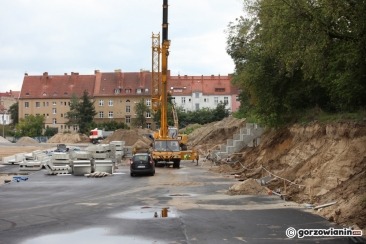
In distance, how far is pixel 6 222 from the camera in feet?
53.6

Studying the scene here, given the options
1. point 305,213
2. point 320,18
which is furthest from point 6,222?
point 320,18

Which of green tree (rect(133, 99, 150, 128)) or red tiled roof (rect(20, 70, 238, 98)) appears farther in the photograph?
red tiled roof (rect(20, 70, 238, 98))

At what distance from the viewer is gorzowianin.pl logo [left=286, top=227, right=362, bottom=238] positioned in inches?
528

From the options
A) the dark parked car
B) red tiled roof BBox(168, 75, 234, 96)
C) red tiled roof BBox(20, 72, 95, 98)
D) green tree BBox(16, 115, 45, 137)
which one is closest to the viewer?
the dark parked car

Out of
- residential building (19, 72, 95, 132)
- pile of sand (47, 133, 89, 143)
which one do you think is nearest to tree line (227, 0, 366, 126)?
pile of sand (47, 133, 89, 143)

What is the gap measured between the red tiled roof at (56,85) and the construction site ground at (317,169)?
8395 cm

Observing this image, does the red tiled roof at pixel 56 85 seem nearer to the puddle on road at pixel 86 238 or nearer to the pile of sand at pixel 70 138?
the pile of sand at pixel 70 138

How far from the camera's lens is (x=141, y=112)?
105 m

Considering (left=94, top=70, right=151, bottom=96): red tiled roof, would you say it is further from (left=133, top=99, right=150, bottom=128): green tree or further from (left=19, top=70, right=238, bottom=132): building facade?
(left=133, top=99, right=150, bottom=128): green tree

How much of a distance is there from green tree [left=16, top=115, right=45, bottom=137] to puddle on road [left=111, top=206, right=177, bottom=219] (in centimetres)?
9744

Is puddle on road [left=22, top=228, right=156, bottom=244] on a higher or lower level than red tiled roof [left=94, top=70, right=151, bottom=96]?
lower

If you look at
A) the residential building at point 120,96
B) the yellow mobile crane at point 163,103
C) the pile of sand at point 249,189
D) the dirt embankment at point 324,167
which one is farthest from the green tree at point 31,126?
the pile of sand at point 249,189

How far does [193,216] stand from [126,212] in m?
2.64

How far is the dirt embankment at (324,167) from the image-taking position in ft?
53.4
